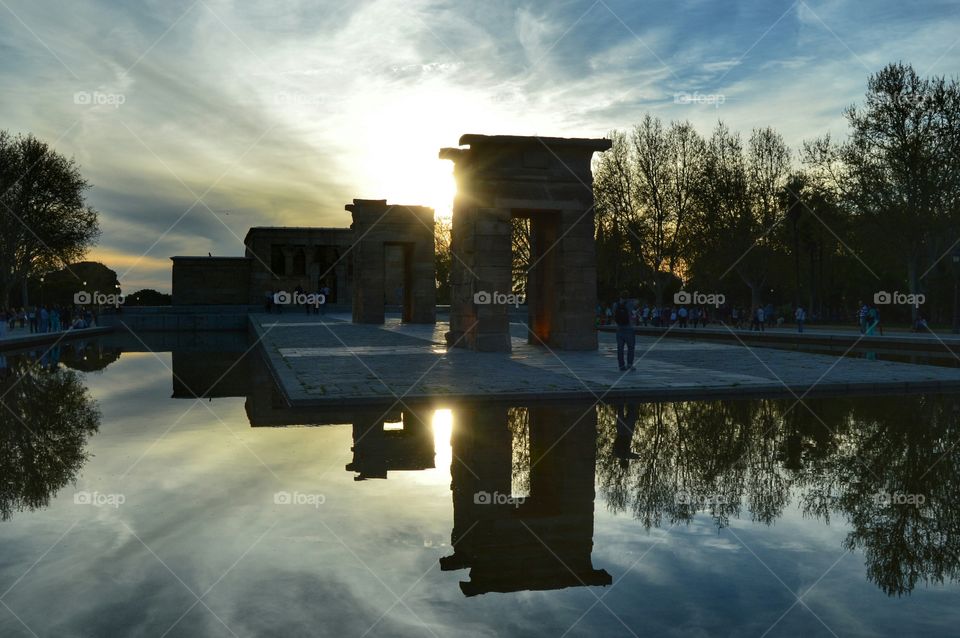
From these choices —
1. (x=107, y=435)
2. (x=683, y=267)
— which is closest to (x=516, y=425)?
(x=107, y=435)

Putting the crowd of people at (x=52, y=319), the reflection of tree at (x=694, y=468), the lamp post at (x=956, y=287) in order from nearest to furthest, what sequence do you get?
the reflection of tree at (x=694, y=468) → the lamp post at (x=956, y=287) → the crowd of people at (x=52, y=319)

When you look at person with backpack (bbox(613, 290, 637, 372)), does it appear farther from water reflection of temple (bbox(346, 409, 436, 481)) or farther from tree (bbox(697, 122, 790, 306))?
tree (bbox(697, 122, 790, 306))

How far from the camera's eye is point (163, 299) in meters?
92.4

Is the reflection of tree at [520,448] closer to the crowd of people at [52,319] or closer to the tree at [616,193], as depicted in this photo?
the crowd of people at [52,319]

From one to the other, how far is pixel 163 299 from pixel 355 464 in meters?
92.4

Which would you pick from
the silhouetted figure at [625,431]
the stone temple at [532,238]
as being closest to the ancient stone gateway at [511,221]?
the stone temple at [532,238]

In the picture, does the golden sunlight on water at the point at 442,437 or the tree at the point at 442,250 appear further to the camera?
the tree at the point at 442,250

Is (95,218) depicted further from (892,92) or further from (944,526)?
(944,526)

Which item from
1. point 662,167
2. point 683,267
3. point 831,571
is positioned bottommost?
point 831,571

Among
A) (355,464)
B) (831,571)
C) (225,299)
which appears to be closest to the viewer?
(831,571)

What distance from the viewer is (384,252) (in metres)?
37.3

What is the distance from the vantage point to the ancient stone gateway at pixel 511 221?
19.6 metres

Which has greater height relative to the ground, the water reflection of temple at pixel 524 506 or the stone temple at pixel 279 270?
the stone temple at pixel 279 270

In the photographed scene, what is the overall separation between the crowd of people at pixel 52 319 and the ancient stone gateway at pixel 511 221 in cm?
2080
